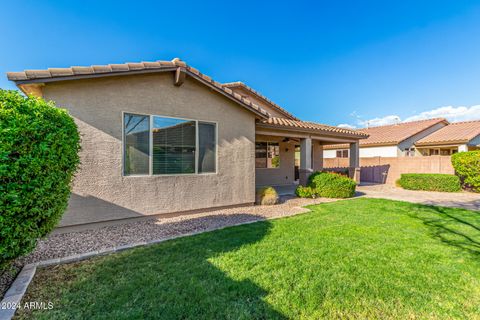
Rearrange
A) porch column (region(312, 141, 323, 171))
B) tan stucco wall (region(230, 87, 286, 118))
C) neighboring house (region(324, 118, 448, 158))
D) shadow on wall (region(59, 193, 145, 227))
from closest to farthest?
shadow on wall (region(59, 193, 145, 227)) → tan stucco wall (region(230, 87, 286, 118)) → porch column (region(312, 141, 323, 171)) → neighboring house (region(324, 118, 448, 158))

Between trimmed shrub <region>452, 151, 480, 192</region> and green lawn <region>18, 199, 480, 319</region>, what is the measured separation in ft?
35.5

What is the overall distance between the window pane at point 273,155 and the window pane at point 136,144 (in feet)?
31.7

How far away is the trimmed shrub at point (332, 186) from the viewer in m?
11.1

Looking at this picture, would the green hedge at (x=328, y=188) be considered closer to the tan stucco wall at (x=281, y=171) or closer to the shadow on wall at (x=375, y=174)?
the tan stucco wall at (x=281, y=171)

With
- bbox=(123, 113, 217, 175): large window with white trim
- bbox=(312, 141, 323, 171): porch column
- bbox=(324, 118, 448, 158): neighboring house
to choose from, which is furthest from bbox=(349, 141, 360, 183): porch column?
bbox=(123, 113, 217, 175): large window with white trim

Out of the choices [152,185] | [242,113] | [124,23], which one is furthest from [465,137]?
[124,23]

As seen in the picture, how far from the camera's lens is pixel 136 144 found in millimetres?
6684

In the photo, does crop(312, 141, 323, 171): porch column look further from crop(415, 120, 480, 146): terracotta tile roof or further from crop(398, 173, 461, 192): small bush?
crop(415, 120, 480, 146): terracotta tile roof

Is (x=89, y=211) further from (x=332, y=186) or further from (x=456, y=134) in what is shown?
(x=456, y=134)

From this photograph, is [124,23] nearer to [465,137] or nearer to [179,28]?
[179,28]

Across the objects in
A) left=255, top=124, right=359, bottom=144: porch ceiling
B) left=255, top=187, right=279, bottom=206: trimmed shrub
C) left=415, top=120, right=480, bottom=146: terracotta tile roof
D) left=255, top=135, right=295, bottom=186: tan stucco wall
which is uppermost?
left=415, top=120, right=480, bottom=146: terracotta tile roof

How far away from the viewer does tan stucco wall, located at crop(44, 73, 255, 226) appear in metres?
5.90

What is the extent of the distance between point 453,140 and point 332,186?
1538 centimetres

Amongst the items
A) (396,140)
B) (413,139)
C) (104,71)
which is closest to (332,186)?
(104,71)
